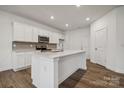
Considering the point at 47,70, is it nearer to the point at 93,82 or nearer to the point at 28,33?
the point at 93,82

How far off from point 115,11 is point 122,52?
5.78ft

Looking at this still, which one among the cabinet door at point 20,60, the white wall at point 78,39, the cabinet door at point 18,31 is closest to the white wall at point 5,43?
the cabinet door at point 18,31

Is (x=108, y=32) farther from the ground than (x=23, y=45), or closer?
farther from the ground

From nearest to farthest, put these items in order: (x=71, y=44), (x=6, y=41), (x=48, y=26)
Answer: (x=6, y=41)
(x=48, y=26)
(x=71, y=44)

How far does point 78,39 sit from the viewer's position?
7.37m

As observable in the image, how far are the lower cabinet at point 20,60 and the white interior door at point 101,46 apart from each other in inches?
153

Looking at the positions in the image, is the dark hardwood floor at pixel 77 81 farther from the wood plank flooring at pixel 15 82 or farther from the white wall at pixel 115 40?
the white wall at pixel 115 40

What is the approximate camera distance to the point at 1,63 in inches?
137

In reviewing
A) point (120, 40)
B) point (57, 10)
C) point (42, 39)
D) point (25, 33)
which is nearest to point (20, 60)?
point (25, 33)

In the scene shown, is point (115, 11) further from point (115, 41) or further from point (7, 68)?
point (7, 68)

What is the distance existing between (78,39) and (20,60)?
5.12m

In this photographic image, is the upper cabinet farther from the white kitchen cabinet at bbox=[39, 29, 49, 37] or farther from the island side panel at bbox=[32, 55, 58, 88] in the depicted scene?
the island side panel at bbox=[32, 55, 58, 88]

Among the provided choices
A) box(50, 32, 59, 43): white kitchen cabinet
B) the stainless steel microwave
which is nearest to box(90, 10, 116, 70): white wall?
box(50, 32, 59, 43): white kitchen cabinet
